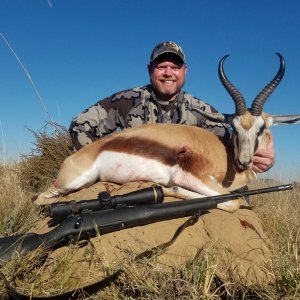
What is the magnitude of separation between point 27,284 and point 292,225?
2609 millimetres

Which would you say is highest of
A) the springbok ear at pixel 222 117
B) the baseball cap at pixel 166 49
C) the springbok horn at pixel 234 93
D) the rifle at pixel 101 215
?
the baseball cap at pixel 166 49

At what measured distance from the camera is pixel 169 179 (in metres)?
4.37

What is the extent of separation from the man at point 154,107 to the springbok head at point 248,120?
0.82 meters

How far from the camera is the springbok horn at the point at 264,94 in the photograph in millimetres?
4512

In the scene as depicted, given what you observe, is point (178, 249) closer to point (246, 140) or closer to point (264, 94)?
point (246, 140)

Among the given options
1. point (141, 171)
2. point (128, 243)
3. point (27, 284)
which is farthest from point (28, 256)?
point (141, 171)

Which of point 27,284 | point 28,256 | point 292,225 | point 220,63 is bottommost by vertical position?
point 292,225

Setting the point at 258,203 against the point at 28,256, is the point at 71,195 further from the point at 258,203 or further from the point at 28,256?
the point at 258,203

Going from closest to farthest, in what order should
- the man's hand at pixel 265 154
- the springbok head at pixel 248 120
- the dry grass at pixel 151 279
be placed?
1. the dry grass at pixel 151 279
2. the springbok head at pixel 248 120
3. the man's hand at pixel 265 154

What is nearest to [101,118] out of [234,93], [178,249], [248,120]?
[234,93]

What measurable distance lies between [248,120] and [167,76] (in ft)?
5.30

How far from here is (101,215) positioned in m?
2.97

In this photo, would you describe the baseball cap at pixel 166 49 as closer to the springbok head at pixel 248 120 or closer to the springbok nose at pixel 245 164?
the springbok head at pixel 248 120

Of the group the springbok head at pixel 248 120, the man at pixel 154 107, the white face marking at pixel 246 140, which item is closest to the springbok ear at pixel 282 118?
the springbok head at pixel 248 120
